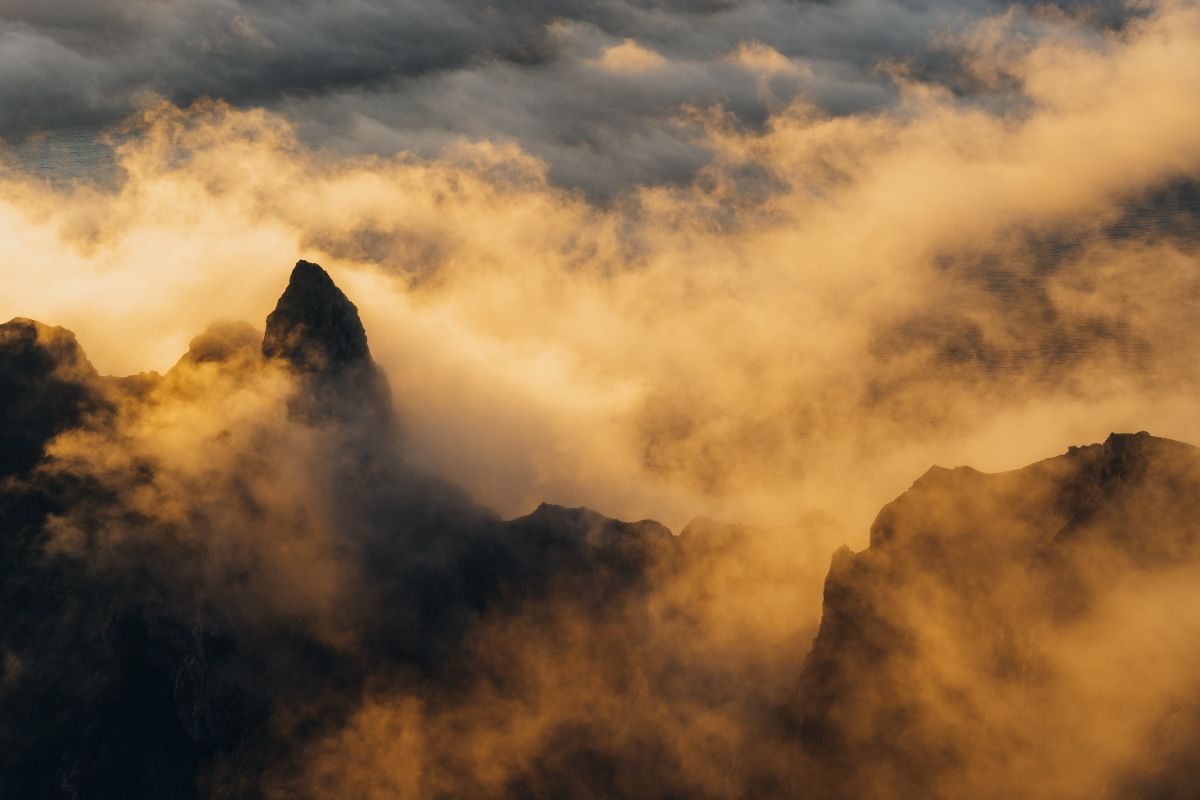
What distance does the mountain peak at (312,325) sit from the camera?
130 m

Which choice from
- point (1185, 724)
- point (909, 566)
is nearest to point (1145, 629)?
point (1185, 724)

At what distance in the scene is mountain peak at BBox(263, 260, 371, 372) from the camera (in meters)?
130

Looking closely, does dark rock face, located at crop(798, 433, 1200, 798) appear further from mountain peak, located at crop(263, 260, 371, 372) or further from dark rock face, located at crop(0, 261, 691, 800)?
mountain peak, located at crop(263, 260, 371, 372)

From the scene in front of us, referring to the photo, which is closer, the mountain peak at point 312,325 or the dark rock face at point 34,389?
the dark rock face at point 34,389

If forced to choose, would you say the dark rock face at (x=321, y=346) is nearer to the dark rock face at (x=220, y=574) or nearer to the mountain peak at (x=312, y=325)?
the mountain peak at (x=312, y=325)

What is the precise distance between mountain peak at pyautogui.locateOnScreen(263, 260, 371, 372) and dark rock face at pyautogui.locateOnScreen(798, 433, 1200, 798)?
85621 millimetres

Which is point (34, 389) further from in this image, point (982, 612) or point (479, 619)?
point (982, 612)

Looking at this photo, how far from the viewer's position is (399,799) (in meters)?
114

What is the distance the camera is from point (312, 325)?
13300 centimetres

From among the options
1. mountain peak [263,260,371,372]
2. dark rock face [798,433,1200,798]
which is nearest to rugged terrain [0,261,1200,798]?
dark rock face [798,433,1200,798]

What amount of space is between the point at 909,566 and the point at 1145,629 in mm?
20337

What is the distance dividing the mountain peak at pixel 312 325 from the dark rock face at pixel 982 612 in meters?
85.6

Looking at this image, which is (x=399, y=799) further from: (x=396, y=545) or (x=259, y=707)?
(x=396, y=545)

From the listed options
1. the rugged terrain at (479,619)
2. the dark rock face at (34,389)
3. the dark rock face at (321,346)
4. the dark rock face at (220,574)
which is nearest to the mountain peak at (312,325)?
the dark rock face at (321,346)
